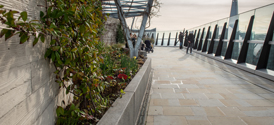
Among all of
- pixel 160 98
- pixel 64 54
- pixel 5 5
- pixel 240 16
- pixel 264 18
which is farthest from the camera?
pixel 240 16

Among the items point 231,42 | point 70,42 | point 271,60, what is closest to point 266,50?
point 271,60

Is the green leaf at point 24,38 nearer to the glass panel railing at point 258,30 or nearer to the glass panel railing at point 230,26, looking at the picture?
the glass panel railing at point 258,30

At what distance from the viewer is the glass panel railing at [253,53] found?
6.31 meters

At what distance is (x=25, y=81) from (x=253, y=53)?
7.50 m

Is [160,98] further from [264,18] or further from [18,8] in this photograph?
[264,18]

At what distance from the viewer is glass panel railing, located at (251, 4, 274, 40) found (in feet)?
19.4

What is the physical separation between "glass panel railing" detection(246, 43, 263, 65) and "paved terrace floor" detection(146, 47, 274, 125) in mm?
1105

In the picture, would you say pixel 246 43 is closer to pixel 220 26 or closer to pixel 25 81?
pixel 220 26

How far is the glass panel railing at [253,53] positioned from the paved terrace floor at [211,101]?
3.63 ft

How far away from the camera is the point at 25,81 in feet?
3.96

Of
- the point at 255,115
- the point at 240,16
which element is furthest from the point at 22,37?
the point at 240,16

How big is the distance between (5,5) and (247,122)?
3315mm

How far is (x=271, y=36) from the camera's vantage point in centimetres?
571

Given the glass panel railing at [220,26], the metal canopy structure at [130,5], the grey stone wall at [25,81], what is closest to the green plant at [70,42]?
the grey stone wall at [25,81]
